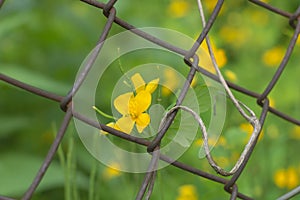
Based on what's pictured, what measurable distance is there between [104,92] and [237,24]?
3.30 feet

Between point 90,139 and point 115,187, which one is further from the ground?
point 90,139

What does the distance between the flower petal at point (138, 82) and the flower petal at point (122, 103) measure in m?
0.01

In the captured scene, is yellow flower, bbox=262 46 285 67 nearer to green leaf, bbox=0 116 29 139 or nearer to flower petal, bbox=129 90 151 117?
green leaf, bbox=0 116 29 139

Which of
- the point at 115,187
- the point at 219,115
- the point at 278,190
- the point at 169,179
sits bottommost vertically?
the point at 115,187

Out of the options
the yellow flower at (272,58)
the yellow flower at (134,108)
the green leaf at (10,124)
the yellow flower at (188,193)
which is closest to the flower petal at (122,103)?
the yellow flower at (134,108)

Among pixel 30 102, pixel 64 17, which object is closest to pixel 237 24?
pixel 64 17

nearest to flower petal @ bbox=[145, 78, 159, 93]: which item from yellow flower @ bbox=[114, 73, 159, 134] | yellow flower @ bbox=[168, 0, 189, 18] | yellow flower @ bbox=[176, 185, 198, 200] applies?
yellow flower @ bbox=[114, 73, 159, 134]

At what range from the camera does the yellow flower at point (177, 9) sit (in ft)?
8.28

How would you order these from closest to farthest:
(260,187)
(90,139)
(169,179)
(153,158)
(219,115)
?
(153,158) → (219,115) → (90,139) → (260,187) → (169,179)

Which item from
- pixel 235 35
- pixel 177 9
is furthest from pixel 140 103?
pixel 235 35

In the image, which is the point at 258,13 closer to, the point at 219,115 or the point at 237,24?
the point at 237,24

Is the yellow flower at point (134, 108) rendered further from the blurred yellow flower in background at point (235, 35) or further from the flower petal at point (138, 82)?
the blurred yellow flower in background at point (235, 35)

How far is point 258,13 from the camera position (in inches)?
119

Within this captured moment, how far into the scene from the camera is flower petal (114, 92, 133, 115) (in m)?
0.91
